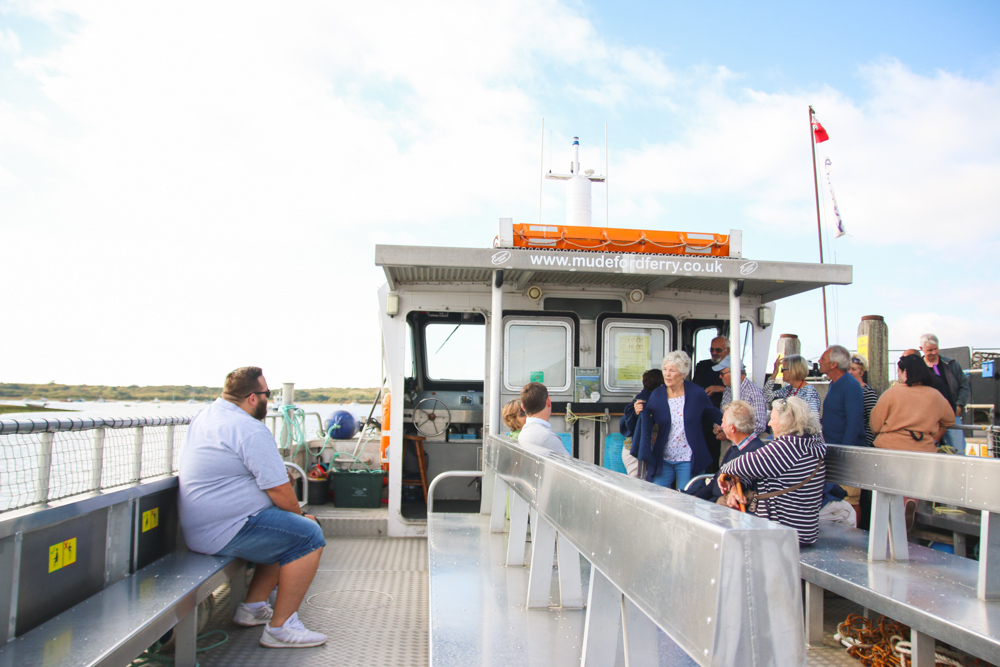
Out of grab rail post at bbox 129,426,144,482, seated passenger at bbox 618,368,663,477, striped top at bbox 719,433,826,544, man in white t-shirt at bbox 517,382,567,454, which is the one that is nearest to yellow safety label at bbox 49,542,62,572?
grab rail post at bbox 129,426,144,482

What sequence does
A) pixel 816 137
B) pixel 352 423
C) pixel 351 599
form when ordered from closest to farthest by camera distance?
pixel 351 599, pixel 352 423, pixel 816 137

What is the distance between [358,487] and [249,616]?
287cm

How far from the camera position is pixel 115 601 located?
3221 mm

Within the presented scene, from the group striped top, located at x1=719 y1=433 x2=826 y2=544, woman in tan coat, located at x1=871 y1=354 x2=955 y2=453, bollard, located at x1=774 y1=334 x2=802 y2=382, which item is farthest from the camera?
bollard, located at x1=774 y1=334 x2=802 y2=382

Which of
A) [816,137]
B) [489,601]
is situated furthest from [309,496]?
[816,137]

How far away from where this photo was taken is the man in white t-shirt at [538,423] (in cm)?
407

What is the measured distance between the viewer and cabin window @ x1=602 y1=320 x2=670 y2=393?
22.0ft

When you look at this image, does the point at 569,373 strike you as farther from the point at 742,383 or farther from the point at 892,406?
the point at 892,406

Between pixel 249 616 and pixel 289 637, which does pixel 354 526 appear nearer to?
pixel 249 616

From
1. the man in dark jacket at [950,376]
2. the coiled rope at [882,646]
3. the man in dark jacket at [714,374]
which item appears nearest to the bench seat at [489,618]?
the coiled rope at [882,646]

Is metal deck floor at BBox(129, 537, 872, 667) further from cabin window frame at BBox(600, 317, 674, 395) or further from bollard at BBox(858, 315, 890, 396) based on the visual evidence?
bollard at BBox(858, 315, 890, 396)

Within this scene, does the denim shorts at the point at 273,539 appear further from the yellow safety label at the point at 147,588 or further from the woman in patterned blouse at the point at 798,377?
the woman in patterned blouse at the point at 798,377

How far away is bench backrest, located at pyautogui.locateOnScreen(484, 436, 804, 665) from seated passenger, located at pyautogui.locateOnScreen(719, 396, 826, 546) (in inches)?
86.3

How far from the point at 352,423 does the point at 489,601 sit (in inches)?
225
